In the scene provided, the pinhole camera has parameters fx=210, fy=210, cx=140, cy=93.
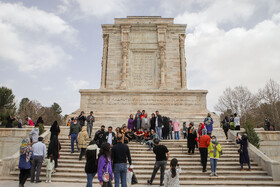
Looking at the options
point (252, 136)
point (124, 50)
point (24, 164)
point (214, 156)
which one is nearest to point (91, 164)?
point (24, 164)

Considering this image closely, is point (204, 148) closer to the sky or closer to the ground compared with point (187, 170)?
closer to the sky

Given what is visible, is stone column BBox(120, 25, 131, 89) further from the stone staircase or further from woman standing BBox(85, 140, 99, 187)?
woman standing BBox(85, 140, 99, 187)

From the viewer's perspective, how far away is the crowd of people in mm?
5293

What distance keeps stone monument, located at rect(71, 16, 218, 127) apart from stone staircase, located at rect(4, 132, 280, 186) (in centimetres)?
690

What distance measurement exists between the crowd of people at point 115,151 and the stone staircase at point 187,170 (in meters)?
0.32

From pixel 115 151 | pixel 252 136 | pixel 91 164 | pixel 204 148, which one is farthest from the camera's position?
pixel 252 136

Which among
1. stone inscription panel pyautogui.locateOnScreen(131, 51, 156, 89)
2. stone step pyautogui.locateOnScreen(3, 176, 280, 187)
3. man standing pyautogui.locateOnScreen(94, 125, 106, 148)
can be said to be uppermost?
stone inscription panel pyautogui.locateOnScreen(131, 51, 156, 89)

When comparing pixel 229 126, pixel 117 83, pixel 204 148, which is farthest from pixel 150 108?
pixel 204 148

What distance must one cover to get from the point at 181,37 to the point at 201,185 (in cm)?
1759

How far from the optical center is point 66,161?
9.33m

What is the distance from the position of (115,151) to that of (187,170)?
14.7 feet

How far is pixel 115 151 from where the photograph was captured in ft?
18.1

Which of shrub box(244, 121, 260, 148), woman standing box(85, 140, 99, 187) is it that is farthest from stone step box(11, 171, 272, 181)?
shrub box(244, 121, 260, 148)

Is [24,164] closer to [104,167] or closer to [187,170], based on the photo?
[104,167]
